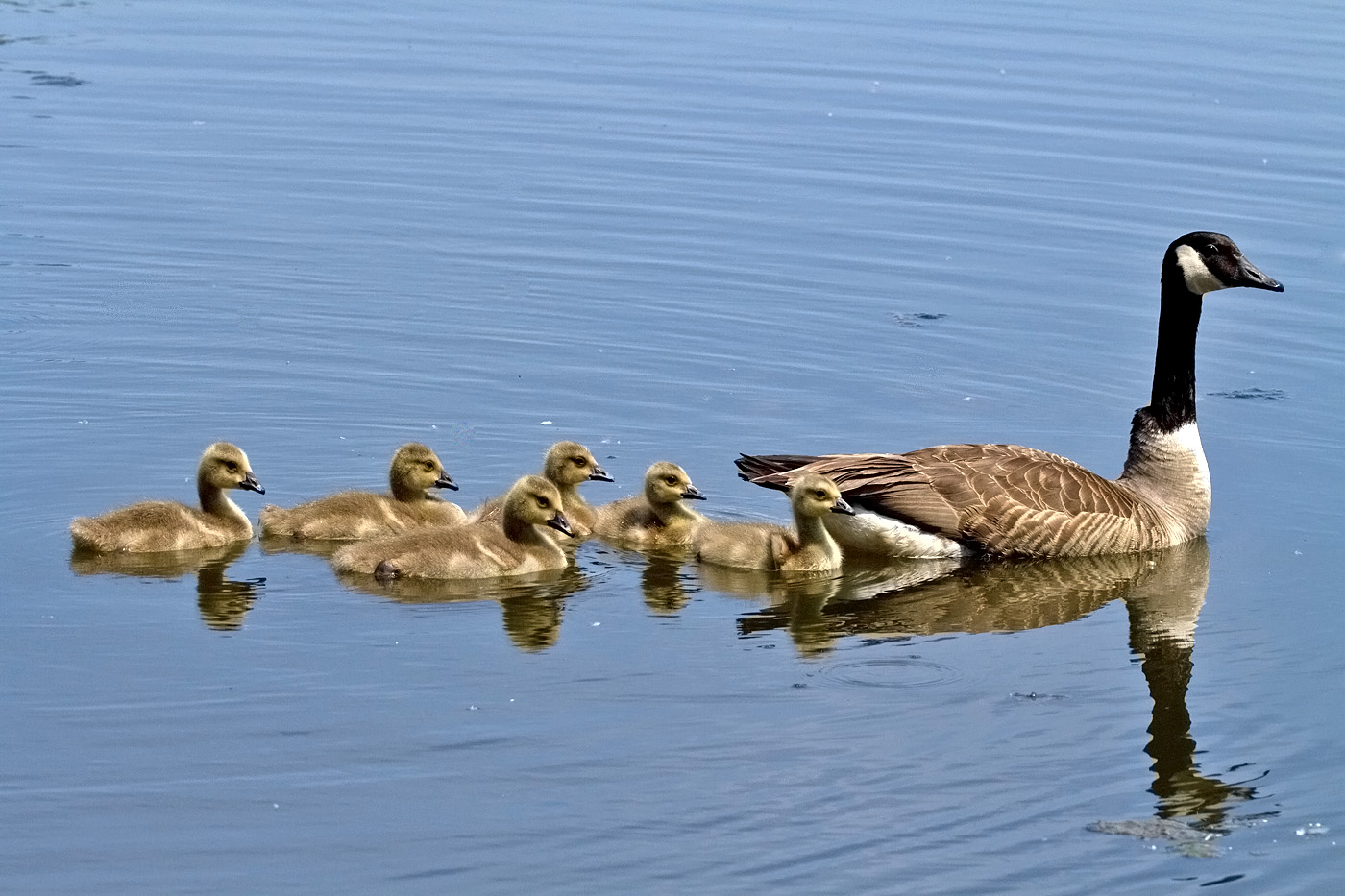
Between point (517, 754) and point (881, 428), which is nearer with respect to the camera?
point (517, 754)

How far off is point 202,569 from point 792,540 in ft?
9.98

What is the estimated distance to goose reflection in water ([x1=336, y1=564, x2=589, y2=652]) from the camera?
31.6ft

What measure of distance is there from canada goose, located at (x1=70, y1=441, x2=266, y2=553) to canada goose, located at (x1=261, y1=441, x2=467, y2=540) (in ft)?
0.71

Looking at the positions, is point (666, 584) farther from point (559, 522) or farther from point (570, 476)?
point (570, 476)

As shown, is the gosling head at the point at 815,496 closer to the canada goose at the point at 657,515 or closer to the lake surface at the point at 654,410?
the lake surface at the point at 654,410

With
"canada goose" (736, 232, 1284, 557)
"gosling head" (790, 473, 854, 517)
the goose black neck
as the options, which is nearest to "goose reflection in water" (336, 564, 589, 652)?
"gosling head" (790, 473, 854, 517)

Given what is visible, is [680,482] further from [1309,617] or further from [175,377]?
[175,377]

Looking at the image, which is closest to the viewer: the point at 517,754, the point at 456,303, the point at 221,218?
the point at 517,754

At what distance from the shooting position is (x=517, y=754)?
7.86 metres

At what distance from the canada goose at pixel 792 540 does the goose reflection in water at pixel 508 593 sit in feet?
2.50

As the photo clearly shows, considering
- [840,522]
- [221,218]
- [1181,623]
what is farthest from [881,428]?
[221,218]

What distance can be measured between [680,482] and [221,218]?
292 inches

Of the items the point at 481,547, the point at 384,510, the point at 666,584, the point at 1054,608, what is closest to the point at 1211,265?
the point at 1054,608

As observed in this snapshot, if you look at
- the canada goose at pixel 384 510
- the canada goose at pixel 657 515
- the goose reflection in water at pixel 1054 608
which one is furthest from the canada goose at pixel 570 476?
the goose reflection in water at pixel 1054 608
